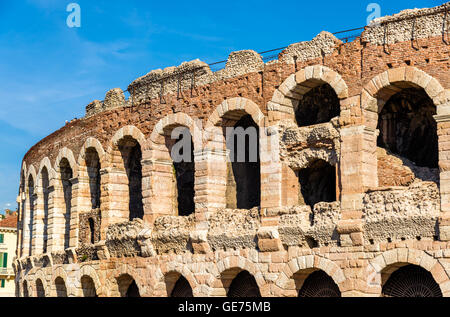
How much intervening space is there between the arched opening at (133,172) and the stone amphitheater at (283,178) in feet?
0.15

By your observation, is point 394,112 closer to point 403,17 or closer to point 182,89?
point 403,17

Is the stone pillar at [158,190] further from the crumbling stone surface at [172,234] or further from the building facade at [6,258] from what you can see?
the building facade at [6,258]

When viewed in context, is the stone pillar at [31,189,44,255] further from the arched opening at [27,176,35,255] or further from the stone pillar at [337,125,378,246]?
the stone pillar at [337,125,378,246]

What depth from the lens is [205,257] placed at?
20.4 metres

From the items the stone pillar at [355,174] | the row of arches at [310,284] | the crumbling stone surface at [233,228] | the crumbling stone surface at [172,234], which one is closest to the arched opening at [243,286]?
the row of arches at [310,284]

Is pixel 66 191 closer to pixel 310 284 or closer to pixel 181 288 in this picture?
pixel 181 288

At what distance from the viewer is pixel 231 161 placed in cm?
2138

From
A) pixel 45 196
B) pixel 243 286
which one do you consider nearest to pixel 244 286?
pixel 243 286

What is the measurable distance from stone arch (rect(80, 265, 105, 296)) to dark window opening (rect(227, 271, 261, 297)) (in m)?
4.79

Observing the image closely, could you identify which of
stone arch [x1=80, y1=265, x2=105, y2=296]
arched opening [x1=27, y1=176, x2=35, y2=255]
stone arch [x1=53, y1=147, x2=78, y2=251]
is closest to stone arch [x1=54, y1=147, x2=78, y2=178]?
stone arch [x1=53, y1=147, x2=78, y2=251]

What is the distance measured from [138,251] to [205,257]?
9.13 feet

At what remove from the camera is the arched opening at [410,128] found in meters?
18.2

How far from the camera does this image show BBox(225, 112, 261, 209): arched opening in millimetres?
21172

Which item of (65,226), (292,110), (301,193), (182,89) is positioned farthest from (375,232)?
(65,226)
